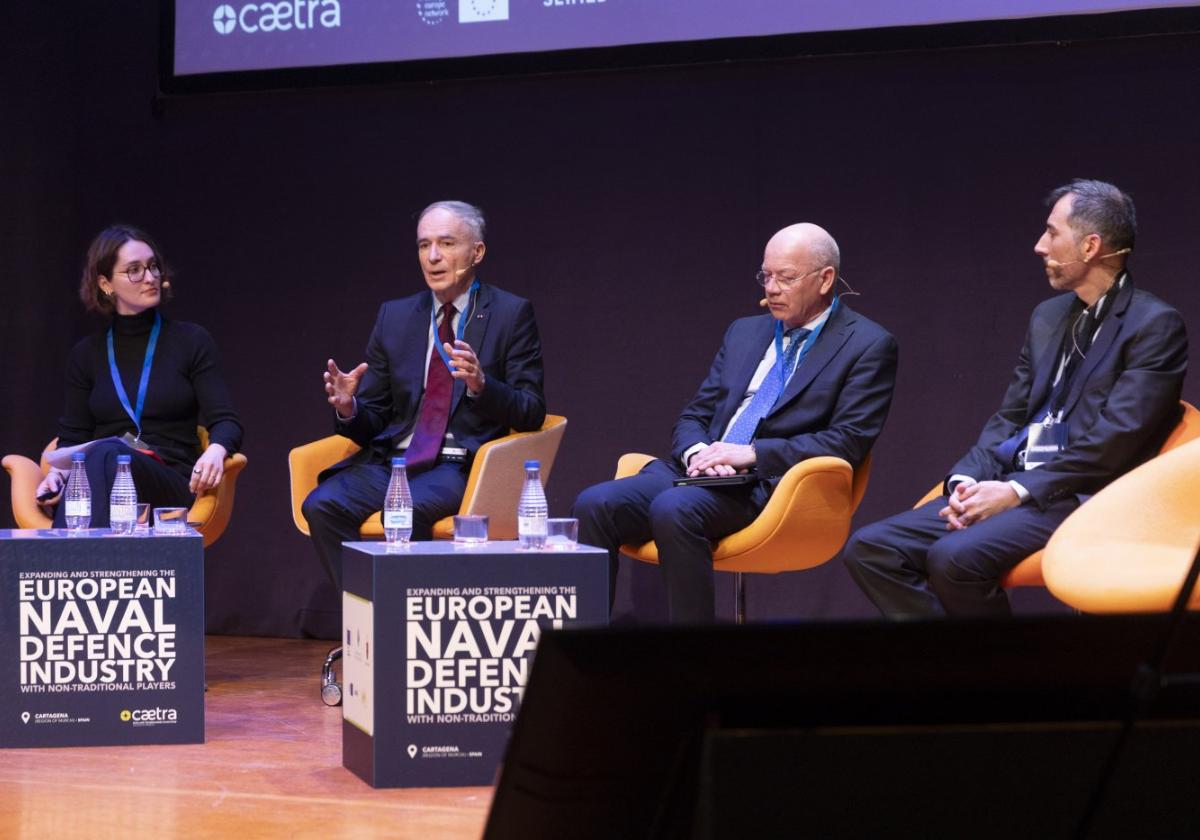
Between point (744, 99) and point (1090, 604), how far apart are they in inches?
104

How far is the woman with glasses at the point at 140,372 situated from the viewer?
183 inches

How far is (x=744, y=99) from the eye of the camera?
5023 mm

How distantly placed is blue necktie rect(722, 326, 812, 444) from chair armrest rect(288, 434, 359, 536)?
127cm

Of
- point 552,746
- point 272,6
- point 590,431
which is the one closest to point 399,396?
point 590,431

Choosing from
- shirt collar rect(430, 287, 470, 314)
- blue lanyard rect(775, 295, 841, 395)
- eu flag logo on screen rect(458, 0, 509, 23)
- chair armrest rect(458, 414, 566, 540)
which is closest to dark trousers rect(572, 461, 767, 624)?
chair armrest rect(458, 414, 566, 540)

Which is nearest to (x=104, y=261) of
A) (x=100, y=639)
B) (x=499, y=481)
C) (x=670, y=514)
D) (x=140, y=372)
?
(x=140, y=372)

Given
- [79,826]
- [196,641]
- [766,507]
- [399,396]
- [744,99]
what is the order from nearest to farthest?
[79,826]
[196,641]
[766,507]
[399,396]
[744,99]

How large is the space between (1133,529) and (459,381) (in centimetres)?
217

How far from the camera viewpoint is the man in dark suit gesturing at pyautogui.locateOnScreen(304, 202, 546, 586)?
4293 mm

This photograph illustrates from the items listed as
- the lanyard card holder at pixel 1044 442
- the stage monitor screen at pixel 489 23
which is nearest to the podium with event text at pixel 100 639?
the lanyard card holder at pixel 1044 442

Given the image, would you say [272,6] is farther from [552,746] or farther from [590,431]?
[552,746]

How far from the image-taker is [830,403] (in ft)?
13.5

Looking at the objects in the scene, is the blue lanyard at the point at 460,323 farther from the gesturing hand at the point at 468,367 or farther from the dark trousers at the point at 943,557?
the dark trousers at the point at 943,557

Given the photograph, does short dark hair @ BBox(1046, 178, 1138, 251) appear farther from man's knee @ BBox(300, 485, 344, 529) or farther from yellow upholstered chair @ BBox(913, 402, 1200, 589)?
man's knee @ BBox(300, 485, 344, 529)
